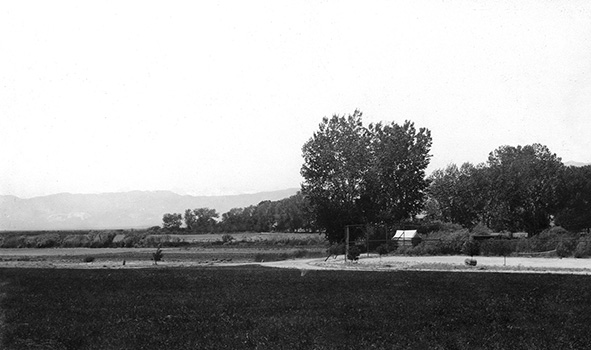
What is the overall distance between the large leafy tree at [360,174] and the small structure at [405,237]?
35.7 feet

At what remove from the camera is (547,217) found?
11681 centimetres

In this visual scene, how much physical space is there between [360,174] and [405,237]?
17.4 meters

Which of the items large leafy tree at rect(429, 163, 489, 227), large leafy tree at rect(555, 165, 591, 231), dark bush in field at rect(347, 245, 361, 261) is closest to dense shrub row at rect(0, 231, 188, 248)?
large leafy tree at rect(429, 163, 489, 227)

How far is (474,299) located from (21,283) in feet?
94.9

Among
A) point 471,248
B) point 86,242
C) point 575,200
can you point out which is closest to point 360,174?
point 471,248

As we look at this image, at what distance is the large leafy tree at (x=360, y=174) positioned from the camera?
9706 centimetres

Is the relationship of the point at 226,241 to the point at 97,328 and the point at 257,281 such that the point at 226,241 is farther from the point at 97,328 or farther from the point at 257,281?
the point at 97,328

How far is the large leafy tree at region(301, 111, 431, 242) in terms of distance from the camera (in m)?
97.1

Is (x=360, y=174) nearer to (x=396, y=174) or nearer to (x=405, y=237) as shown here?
(x=396, y=174)

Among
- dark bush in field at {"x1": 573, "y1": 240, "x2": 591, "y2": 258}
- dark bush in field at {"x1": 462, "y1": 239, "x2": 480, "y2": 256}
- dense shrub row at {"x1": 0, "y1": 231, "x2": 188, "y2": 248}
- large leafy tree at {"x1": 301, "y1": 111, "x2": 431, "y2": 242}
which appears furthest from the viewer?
dense shrub row at {"x1": 0, "y1": 231, "x2": 188, "y2": 248}

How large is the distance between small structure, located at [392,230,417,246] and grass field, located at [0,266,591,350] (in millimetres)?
45787

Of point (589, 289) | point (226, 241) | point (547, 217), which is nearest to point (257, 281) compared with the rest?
point (589, 289)

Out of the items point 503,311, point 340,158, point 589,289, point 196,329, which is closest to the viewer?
point 196,329

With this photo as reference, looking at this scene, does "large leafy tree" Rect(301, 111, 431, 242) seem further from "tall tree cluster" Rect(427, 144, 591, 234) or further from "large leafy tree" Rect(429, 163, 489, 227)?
"large leafy tree" Rect(429, 163, 489, 227)
